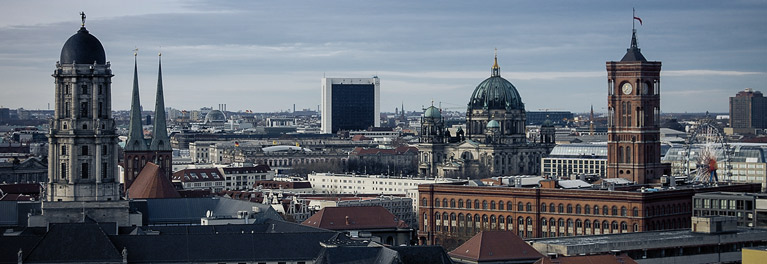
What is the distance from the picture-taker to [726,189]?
14788cm

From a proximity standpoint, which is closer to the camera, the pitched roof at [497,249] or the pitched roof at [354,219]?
the pitched roof at [497,249]

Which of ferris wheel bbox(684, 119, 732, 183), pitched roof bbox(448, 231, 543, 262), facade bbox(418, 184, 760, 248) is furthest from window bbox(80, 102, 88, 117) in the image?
ferris wheel bbox(684, 119, 732, 183)

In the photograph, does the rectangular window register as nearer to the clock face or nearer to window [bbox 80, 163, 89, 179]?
window [bbox 80, 163, 89, 179]

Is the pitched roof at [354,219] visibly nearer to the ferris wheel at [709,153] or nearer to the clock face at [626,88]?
the ferris wheel at [709,153]

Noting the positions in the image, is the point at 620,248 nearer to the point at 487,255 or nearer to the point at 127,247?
the point at 487,255

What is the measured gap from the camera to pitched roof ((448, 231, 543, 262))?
3989 inches

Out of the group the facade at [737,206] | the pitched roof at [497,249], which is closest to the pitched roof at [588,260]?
the pitched roof at [497,249]

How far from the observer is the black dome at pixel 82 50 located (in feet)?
344

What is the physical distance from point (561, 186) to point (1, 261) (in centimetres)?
7522

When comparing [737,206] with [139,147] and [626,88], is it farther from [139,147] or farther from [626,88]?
[139,147]

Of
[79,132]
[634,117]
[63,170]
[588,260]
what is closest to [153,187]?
[63,170]

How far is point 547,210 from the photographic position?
A: 14550 centimetres

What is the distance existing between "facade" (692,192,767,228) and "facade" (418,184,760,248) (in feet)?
13.8

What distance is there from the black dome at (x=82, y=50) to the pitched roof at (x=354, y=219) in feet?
96.8
